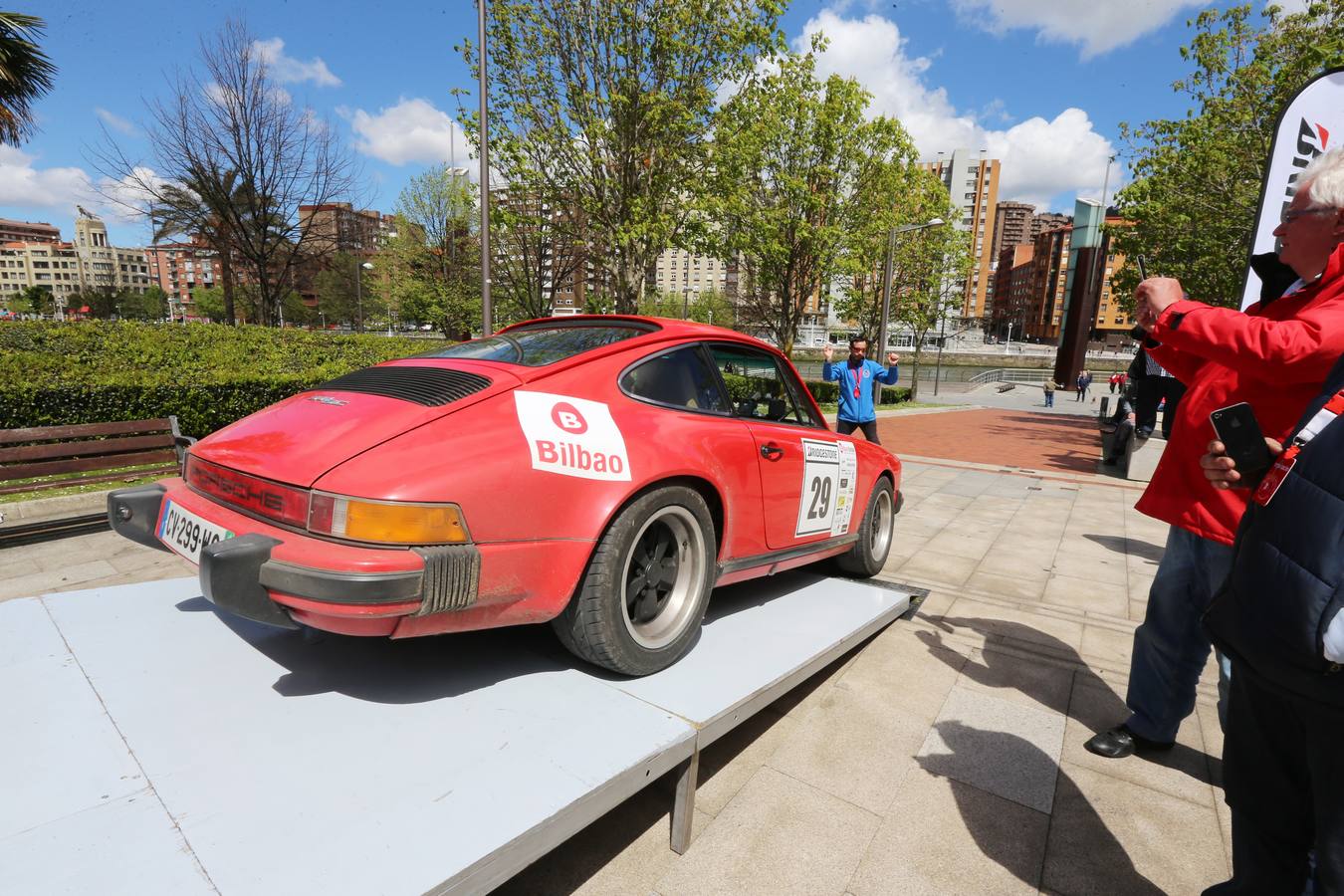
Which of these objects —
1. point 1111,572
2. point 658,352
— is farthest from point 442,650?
point 1111,572

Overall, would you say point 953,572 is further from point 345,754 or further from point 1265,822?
point 345,754

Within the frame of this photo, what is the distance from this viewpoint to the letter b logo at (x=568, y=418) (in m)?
2.20

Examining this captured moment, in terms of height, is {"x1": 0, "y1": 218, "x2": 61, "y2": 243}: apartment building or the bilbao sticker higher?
{"x1": 0, "y1": 218, "x2": 61, "y2": 243}: apartment building

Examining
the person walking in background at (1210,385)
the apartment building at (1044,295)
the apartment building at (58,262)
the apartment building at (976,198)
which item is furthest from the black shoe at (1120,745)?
the apartment building at (58,262)

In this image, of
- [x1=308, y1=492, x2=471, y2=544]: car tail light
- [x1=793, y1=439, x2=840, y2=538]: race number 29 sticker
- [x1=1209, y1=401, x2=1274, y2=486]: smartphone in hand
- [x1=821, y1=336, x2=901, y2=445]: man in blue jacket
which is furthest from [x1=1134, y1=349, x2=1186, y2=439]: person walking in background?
[x1=308, y1=492, x2=471, y2=544]: car tail light

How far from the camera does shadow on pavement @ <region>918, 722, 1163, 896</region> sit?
1957 millimetres

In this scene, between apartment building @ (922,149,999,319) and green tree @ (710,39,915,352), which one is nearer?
green tree @ (710,39,915,352)

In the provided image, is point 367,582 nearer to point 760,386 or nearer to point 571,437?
point 571,437

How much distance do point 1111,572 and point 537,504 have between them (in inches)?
206

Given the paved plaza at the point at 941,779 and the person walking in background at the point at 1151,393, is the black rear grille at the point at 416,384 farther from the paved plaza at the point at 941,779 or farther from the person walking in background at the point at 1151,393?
the person walking in background at the point at 1151,393

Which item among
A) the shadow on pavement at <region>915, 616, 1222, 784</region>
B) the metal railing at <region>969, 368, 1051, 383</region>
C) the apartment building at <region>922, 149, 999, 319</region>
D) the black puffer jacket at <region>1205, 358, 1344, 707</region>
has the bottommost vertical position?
the metal railing at <region>969, 368, 1051, 383</region>

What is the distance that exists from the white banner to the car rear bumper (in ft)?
16.7

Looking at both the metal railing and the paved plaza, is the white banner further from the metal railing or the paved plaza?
the metal railing

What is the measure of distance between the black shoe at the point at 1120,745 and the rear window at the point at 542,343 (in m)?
2.61
